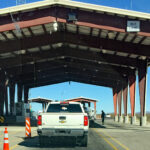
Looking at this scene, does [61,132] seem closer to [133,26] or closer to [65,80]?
[133,26]

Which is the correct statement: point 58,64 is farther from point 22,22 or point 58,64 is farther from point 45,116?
point 45,116

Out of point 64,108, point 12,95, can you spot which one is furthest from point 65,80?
point 64,108

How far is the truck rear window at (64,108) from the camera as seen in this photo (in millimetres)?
13805

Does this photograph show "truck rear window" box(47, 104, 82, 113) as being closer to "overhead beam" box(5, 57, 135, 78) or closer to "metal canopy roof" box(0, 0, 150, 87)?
"metal canopy roof" box(0, 0, 150, 87)

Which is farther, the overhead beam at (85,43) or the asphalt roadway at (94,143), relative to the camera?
the overhead beam at (85,43)

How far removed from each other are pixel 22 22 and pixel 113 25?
25.4ft

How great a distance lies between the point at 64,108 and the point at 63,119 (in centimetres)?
118

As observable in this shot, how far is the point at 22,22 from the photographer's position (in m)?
25.3

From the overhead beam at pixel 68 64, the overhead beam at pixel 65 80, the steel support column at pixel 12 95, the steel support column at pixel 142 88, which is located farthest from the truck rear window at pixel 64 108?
the overhead beam at pixel 65 80

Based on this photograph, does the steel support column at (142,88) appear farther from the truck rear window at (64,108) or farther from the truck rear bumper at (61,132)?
the truck rear bumper at (61,132)

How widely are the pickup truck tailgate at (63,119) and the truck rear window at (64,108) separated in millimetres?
1050

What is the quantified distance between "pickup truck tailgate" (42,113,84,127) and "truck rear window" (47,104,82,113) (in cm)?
105

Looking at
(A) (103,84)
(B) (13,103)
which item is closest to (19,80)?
(B) (13,103)

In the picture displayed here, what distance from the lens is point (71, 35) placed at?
30.8 metres
